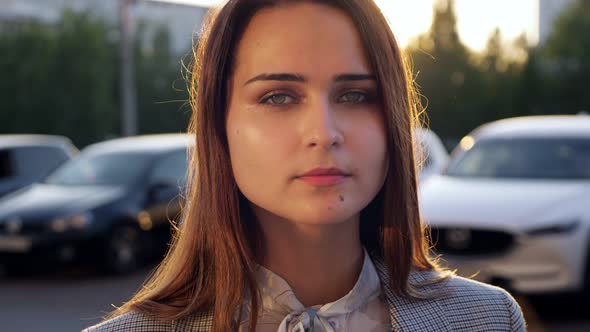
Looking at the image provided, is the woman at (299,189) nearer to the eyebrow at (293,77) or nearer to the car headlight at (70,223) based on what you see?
the eyebrow at (293,77)

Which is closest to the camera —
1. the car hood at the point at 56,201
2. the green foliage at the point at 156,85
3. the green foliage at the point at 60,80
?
the car hood at the point at 56,201

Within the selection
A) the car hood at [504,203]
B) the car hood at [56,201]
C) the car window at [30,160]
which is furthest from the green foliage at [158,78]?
the car hood at [504,203]

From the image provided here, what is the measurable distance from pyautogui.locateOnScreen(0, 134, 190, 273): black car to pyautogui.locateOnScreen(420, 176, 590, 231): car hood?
336 centimetres

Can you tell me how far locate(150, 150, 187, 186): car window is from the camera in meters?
10.2

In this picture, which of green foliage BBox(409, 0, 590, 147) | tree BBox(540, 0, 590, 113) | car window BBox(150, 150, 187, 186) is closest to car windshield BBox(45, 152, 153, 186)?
car window BBox(150, 150, 187, 186)

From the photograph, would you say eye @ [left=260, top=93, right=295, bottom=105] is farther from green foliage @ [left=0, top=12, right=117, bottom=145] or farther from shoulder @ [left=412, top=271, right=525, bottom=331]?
green foliage @ [left=0, top=12, right=117, bottom=145]

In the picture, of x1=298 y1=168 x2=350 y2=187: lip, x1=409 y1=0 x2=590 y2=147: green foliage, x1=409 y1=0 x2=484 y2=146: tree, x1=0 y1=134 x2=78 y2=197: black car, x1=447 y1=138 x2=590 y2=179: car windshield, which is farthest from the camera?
x1=409 y1=0 x2=590 y2=147: green foliage

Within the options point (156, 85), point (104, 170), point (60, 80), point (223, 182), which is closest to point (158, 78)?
point (156, 85)

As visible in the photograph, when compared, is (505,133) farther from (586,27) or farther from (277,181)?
(586,27)

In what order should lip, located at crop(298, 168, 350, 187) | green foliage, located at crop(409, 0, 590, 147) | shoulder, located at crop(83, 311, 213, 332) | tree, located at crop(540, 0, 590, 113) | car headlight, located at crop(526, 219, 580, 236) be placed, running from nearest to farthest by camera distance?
1. lip, located at crop(298, 168, 350, 187)
2. shoulder, located at crop(83, 311, 213, 332)
3. car headlight, located at crop(526, 219, 580, 236)
4. green foliage, located at crop(409, 0, 590, 147)
5. tree, located at crop(540, 0, 590, 113)

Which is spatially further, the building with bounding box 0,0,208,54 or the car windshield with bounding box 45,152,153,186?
the building with bounding box 0,0,208,54

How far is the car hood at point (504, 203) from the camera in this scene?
21.9ft

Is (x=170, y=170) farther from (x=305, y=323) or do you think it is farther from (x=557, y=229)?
(x=305, y=323)

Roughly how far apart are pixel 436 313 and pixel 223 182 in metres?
0.59
